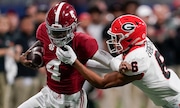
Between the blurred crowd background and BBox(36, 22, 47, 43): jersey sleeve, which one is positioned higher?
BBox(36, 22, 47, 43): jersey sleeve

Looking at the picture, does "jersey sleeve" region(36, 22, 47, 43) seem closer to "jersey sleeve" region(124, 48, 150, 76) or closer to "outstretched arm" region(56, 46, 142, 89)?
"outstretched arm" region(56, 46, 142, 89)

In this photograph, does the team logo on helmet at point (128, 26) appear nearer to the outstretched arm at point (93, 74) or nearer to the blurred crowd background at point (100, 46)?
the outstretched arm at point (93, 74)

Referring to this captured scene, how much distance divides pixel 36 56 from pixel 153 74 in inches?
47.0

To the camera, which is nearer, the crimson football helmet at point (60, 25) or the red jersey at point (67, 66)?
the crimson football helmet at point (60, 25)

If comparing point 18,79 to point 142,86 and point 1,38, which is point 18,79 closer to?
point 1,38

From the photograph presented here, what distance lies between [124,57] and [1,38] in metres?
4.05

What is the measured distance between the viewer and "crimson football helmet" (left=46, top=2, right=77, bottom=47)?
611 centimetres

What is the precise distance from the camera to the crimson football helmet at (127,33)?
613 cm

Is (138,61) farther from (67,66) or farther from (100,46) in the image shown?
(100,46)

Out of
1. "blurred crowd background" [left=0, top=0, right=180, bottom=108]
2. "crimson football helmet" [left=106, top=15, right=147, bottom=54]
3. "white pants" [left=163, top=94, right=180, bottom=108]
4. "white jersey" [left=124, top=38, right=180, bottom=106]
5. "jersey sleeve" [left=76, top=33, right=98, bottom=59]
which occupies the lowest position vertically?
"blurred crowd background" [left=0, top=0, right=180, bottom=108]

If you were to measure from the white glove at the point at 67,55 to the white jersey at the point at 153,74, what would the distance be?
49cm

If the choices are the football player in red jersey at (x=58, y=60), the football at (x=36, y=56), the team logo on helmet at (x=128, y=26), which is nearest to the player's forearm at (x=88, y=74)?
the football player in red jersey at (x=58, y=60)

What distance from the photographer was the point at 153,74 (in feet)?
20.3

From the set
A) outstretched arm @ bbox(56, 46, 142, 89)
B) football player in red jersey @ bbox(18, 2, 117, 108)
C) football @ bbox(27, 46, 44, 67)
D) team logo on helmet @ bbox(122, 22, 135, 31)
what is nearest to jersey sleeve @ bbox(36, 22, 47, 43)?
football player in red jersey @ bbox(18, 2, 117, 108)
